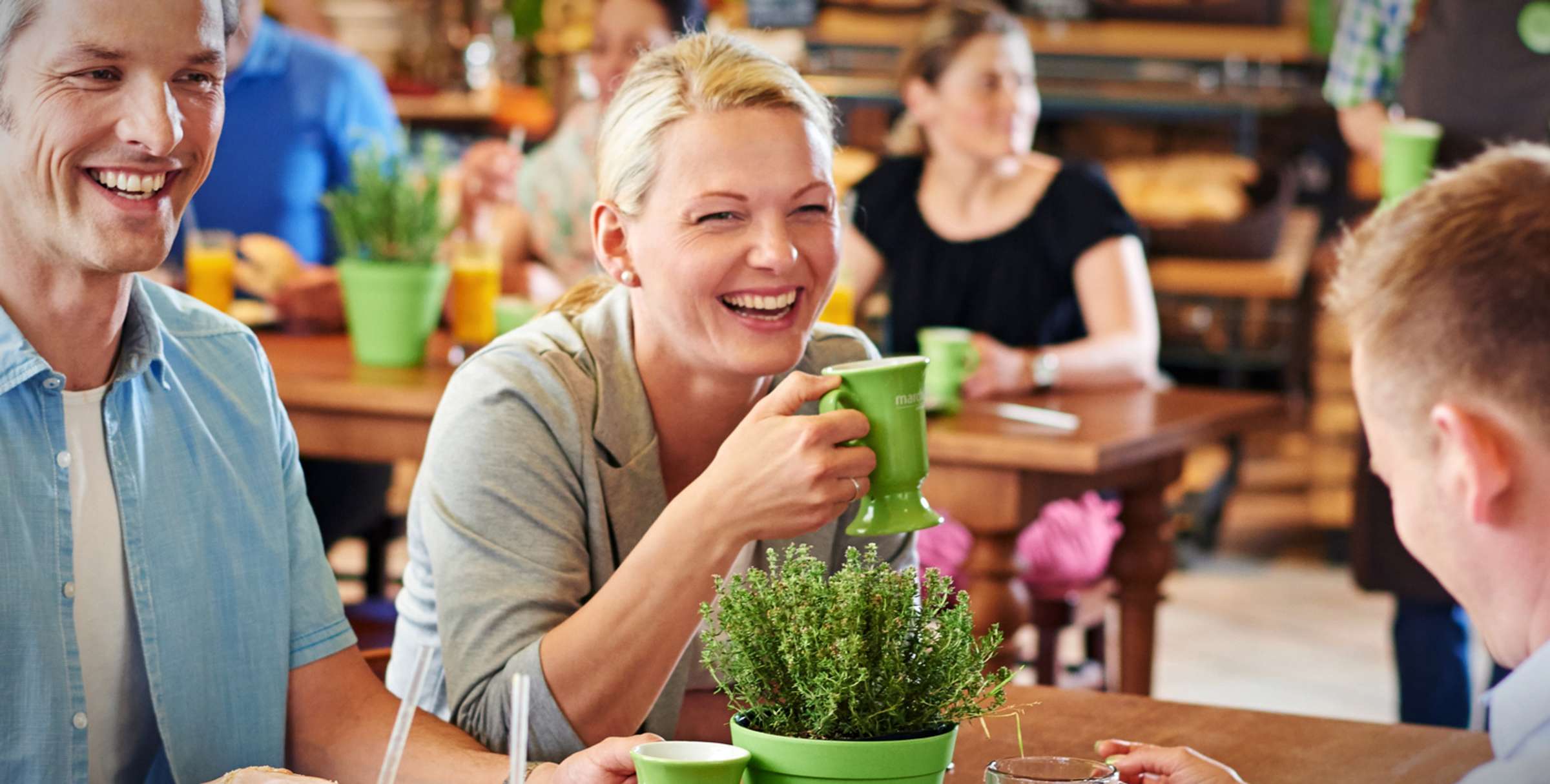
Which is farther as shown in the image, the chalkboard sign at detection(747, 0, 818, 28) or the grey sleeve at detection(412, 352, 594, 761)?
the chalkboard sign at detection(747, 0, 818, 28)

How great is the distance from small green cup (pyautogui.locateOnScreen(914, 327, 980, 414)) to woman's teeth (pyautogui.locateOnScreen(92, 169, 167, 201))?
1.61 metres

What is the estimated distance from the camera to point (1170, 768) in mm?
1385

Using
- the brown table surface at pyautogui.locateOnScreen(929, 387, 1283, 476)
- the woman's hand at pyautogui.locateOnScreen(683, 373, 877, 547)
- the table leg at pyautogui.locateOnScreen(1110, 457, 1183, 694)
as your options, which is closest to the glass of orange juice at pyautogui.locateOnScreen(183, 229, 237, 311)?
the brown table surface at pyautogui.locateOnScreen(929, 387, 1283, 476)

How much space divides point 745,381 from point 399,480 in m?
4.52

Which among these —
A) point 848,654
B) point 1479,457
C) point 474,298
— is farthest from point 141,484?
point 474,298

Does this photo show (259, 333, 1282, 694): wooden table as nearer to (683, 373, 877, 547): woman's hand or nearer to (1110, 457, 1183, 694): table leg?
(1110, 457, 1183, 694): table leg

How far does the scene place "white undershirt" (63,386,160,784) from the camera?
4.87 feet

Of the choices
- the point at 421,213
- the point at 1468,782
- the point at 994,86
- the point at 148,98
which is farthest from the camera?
the point at 994,86

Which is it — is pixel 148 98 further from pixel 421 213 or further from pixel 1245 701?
pixel 1245 701

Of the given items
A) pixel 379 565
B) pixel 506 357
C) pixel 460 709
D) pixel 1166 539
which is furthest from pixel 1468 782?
pixel 379 565

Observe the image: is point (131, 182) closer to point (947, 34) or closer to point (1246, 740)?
point (1246, 740)

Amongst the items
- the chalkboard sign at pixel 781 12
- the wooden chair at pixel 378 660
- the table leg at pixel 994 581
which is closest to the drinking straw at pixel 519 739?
the wooden chair at pixel 378 660

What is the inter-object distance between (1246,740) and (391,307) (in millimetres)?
1949

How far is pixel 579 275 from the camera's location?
13.5ft
